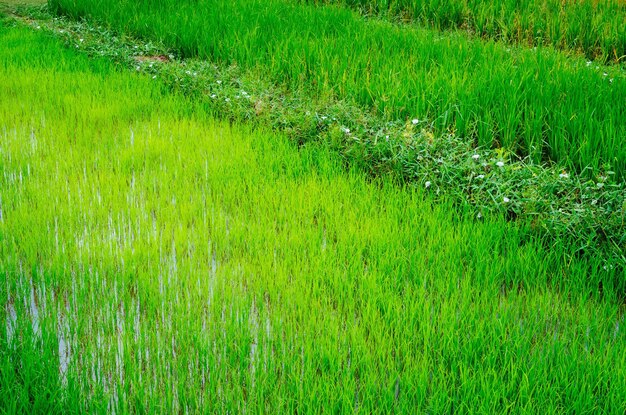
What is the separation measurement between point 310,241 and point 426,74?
227 centimetres

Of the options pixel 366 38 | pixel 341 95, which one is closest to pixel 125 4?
pixel 366 38

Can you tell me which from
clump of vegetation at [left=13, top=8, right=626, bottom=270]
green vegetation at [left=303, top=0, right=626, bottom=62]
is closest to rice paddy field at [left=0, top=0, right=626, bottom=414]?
clump of vegetation at [left=13, top=8, right=626, bottom=270]

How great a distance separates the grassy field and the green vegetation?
0.85 meters

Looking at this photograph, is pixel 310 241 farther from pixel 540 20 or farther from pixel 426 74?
pixel 540 20

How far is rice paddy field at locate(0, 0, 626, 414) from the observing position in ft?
6.86

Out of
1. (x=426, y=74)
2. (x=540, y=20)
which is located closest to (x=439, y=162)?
(x=426, y=74)

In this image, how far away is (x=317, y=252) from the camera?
116 inches

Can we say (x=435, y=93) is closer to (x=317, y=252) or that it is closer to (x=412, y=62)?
(x=412, y=62)

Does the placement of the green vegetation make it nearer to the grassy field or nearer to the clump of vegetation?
the grassy field

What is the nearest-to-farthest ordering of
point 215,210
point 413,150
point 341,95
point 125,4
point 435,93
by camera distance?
point 215,210 < point 413,150 < point 435,93 < point 341,95 < point 125,4

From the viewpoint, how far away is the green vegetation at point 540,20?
22.0ft

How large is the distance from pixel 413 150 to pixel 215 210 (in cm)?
131

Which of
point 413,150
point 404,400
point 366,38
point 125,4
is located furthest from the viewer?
point 125,4

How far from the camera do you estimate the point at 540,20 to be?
23.5ft
